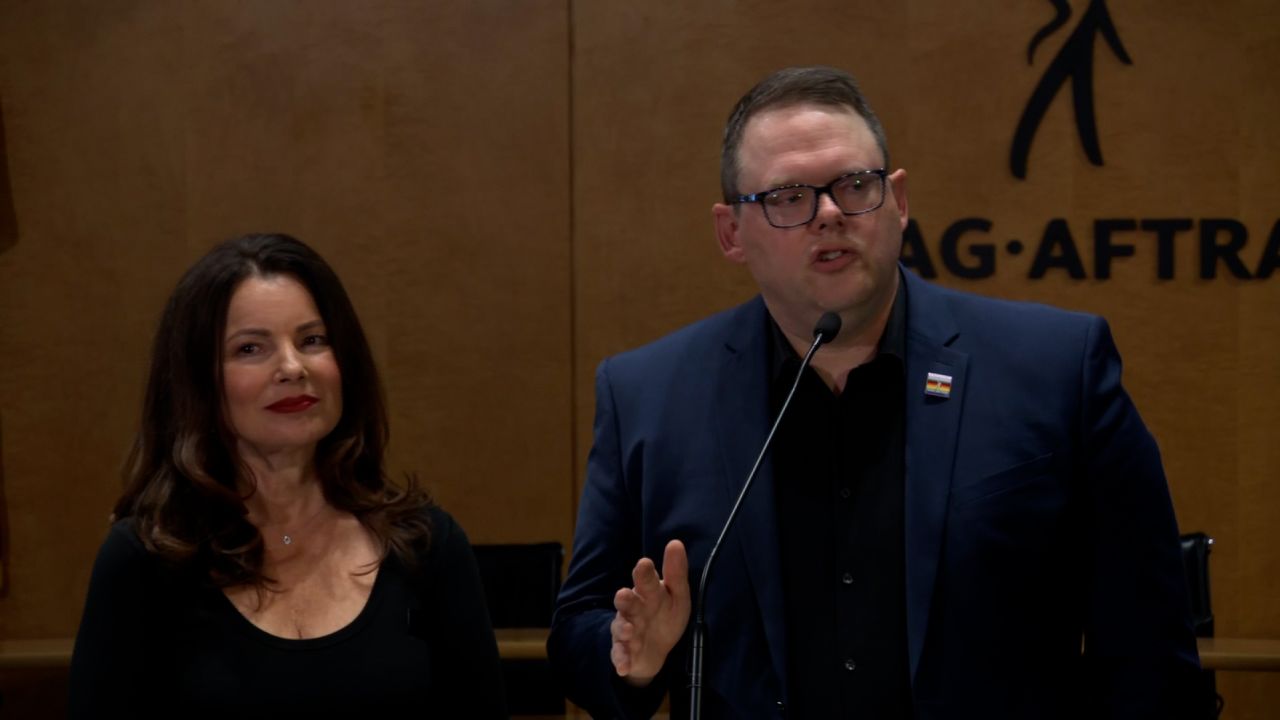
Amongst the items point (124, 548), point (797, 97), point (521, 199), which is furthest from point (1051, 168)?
point (124, 548)

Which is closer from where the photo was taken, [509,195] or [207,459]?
[207,459]

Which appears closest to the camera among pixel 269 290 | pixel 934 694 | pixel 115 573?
pixel 934 694

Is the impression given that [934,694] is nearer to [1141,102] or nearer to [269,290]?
[269,290]

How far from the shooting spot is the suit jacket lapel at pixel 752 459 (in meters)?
1.78

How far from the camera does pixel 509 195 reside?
4.32 metres

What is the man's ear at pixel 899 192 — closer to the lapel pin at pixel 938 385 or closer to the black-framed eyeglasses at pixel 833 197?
the black-framed eyeglasses at pixel 833 197

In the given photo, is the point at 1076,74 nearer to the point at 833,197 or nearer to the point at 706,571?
the point at 833,197

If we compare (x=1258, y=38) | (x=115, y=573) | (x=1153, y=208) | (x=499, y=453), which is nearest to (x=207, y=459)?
(x=115, y=573)

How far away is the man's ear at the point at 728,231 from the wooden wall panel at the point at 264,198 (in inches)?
91.1

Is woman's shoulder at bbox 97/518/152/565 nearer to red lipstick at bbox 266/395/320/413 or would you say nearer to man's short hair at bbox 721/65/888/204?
red lipstick at bbox 266/395/320/413

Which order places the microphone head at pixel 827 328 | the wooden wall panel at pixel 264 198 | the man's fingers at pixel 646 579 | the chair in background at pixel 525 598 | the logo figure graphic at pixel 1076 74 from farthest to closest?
1. the wooden wall panel at pixel 264 198
2. the logo figure graphic at pixel 1076 74
3. the chair in background at pixel 525 598
4. the microphone head at pixel 827 328
5. the man's fingers at pixel 646 579

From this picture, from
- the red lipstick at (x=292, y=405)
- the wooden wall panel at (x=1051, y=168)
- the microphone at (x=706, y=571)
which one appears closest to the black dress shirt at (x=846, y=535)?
the microphone at (x=706, y=571)

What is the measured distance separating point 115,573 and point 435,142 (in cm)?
264

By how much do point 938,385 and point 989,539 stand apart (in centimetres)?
24
